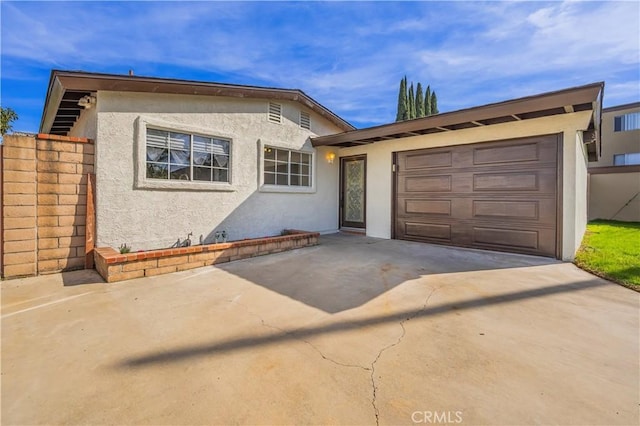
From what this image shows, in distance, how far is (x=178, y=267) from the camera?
5215 millimetres

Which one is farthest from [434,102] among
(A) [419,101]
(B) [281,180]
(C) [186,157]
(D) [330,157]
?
(C) [186,157]

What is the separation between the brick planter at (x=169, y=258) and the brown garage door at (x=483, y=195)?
14.5 ft

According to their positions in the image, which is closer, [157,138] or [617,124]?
[157,138]

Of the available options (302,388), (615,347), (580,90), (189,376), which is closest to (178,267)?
(189,376)

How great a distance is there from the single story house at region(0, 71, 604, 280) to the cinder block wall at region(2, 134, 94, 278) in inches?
6.6

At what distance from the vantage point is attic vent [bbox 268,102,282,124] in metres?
8.10

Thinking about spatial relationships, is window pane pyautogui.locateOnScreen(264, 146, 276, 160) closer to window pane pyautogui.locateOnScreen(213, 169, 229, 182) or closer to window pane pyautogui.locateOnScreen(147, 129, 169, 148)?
window pane pyautogui.locateOnScreen(213, 169, 229, 182)

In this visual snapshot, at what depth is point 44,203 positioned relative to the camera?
4898mm

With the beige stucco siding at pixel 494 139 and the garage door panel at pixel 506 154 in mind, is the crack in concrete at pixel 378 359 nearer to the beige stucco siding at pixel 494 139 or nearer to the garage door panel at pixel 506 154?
the beige stucco siding at pixel 494 139

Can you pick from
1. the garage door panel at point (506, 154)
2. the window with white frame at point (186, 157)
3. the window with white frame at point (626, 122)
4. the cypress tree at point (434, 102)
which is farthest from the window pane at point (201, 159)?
the window with white frame at point (626, 122)

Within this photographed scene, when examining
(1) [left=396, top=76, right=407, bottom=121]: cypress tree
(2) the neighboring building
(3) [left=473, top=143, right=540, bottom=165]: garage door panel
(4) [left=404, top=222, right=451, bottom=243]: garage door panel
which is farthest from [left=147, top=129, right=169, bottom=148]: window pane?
(1) [left=396, top=76, right=407, bottom=121]: cypress tree

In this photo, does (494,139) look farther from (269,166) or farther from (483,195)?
(269,166)

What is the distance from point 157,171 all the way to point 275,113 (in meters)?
3.73

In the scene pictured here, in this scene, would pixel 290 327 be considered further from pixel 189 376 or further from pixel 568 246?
pixel 568 246
